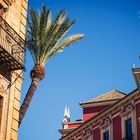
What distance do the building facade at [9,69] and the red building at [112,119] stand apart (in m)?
11.0

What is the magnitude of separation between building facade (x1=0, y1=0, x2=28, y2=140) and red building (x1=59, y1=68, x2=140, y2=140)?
1102 cm

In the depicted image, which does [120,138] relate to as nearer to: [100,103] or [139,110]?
[139,110]

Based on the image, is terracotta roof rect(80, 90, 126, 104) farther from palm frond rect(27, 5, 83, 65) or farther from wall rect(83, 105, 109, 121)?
palm frond rect(27, 5, 83, 65)

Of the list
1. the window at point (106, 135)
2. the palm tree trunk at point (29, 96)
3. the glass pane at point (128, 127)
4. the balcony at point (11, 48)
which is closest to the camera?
the balcony at point (11, 48)

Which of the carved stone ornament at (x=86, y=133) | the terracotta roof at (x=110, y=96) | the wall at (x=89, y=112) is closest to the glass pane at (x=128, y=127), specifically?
the carved stone ornament at (x=86, y=133)

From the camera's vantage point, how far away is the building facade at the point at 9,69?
1730 cm

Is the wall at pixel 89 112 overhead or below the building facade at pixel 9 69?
overhead

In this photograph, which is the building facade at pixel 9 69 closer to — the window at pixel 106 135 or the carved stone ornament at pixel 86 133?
the window at pixel 106 135

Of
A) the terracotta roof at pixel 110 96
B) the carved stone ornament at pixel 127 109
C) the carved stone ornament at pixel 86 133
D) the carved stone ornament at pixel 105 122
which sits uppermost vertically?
the terracotta roof at pixel 110 96

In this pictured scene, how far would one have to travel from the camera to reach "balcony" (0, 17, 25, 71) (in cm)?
1725

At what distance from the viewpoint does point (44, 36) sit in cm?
2667

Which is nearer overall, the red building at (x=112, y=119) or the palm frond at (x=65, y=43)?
the palm frond at (x=65, y=43)

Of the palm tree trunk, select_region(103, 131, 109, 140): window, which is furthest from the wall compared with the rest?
the palm tree trunk

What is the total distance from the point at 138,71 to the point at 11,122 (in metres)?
12.1
